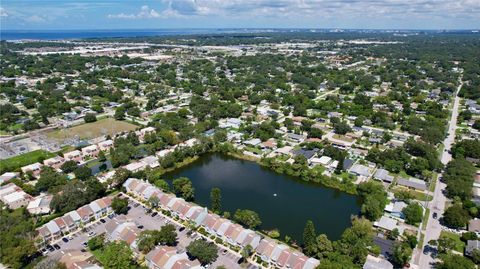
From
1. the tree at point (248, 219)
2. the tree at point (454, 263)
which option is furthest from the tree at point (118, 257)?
the tree at point (454, 263)

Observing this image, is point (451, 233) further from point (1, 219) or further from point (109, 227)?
point (1, 219)

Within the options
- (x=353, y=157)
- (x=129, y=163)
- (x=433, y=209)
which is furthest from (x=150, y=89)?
(x=433, y=209)

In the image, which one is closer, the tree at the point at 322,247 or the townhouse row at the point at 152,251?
the townhouse row at the point at 152,251

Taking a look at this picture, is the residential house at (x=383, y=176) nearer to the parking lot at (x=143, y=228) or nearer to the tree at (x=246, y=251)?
the tree at (x=246, y=251)

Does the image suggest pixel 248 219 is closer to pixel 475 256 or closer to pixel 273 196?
pixel 273 196

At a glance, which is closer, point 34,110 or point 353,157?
point 353,157

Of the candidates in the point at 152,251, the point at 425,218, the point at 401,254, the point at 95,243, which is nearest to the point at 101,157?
the point at 95,243
